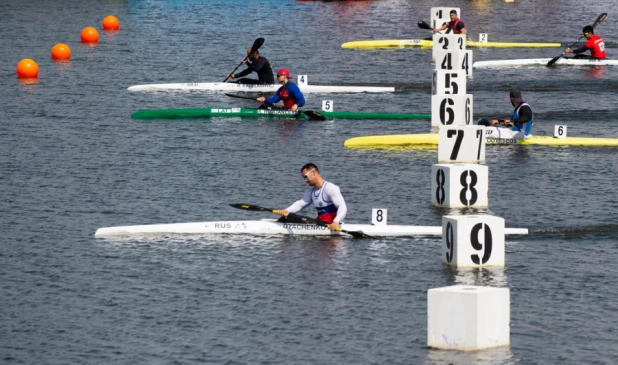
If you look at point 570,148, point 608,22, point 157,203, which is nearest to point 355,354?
point 157,203

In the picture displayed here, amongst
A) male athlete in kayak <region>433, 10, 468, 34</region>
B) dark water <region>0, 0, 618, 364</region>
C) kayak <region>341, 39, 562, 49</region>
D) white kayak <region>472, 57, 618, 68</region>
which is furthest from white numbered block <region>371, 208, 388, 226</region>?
kayak <region>341, 39, 562, 49</region>

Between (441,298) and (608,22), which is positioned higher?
(608,22)

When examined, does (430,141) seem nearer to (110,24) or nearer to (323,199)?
(323,199)

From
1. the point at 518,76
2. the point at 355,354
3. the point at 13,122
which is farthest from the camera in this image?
the point at 518,76

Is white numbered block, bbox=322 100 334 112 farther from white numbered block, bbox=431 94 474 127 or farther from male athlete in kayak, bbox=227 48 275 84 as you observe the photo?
white numbered block, bbox=431 94 474 127

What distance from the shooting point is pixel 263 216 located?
3278 cm

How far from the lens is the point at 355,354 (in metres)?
21.8

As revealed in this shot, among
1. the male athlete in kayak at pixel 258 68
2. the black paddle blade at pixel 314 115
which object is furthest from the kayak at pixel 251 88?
the black paddle blade at pixel 314 115

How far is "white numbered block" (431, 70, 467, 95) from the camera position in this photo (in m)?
45.2

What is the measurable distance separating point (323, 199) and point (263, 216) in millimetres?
3451

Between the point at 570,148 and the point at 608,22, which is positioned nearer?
the point at 570,148

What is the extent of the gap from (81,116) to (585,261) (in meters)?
25.7

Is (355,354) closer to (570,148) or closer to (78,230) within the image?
(78,230)

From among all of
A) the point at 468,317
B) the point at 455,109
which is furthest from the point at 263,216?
the point at 468,317
